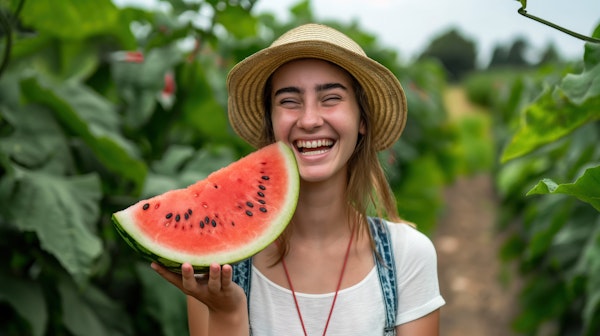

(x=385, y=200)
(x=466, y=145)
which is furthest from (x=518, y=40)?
(x=385, y=200)

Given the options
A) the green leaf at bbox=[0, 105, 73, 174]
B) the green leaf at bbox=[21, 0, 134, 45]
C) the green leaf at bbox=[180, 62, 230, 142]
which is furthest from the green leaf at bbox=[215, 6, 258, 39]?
the green leaf at bbox=[0, 105, 73, 174]

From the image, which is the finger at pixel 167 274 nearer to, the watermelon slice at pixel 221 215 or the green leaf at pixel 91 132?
the watermelon slice at pixel 221 215

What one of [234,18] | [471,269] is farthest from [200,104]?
[471,269]

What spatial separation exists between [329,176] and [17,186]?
1091 millimetres

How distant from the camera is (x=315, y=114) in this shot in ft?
5.79

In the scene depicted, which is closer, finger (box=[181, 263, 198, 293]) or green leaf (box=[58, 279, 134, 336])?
finger (box=[181, 263, 198, 293])

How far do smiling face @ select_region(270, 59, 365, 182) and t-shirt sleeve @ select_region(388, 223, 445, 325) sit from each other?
274 mm

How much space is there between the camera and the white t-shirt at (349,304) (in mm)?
1834

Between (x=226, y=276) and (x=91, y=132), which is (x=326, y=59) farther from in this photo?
(x=91, y=132)

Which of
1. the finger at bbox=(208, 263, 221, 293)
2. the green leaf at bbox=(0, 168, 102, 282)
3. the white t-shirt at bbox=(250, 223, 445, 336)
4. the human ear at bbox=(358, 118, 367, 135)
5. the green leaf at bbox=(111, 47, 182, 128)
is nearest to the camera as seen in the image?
the finger at bbox=(208, 263, 221, 293)

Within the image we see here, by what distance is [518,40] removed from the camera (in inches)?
1260

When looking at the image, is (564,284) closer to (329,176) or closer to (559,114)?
(559,114)

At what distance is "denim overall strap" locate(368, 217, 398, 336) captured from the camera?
1.85 metres

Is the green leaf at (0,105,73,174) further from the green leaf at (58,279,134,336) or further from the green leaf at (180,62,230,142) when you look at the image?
the green leaf at (180,62,230,142)
